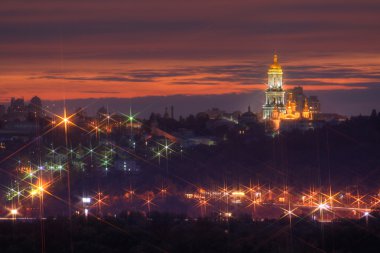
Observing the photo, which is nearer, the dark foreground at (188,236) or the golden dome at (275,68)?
the dark foreground at (188,236)

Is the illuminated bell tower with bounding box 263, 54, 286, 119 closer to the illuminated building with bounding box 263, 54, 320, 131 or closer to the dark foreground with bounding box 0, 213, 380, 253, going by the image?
the illuminated building with bounding box 263, 54, 320, 131

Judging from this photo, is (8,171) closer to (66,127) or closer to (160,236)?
(66,127)

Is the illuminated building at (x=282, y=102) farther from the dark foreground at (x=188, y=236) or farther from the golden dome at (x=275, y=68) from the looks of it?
the dark foreground at (x=188, y=236)

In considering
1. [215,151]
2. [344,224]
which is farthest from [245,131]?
[344,224]

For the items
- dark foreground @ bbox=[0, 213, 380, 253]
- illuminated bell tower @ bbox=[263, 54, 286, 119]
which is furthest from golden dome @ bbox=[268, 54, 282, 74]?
dark foreground @ bbox=[0, 213, 380, 253]

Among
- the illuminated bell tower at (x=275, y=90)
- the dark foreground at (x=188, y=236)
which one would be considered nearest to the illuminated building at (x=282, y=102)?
the illuminated bell tower at (x=275, y=90)

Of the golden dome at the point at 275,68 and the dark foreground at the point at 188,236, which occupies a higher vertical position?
the golden dome at the point at 275,68
